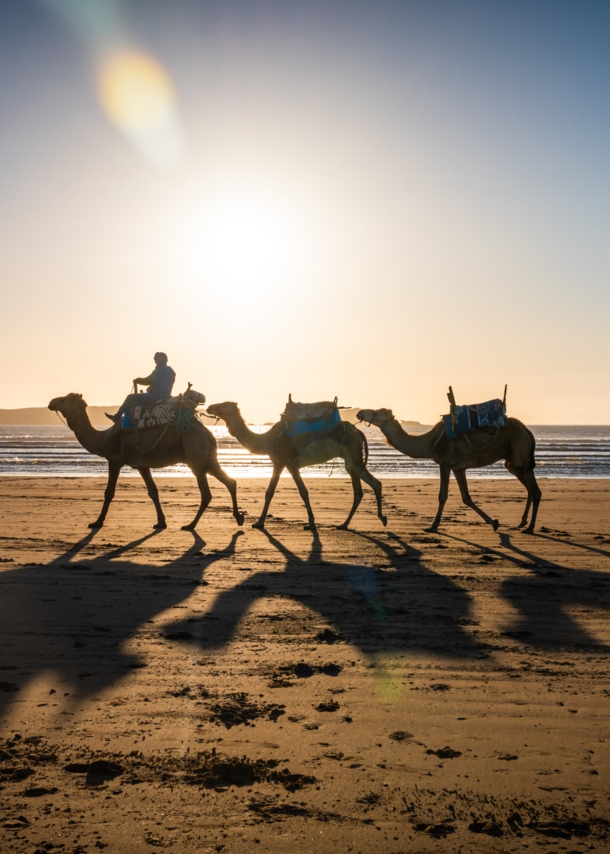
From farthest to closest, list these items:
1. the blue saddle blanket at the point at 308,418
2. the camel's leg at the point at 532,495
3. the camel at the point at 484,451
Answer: the blue saddle blanket at the point at 308,418, the camel at the point at 484,451, the camel's leg at the point at 532,495

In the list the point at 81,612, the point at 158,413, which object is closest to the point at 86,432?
the point at 158,413

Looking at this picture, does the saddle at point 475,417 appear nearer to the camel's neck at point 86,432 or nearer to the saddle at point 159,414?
the saddle at point 159,414

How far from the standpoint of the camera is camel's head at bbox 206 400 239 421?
13.4 metres

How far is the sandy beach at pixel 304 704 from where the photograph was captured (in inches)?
129

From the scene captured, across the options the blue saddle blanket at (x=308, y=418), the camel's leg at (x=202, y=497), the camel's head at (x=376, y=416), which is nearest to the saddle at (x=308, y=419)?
the blue saddle blanket at (x=308, y=418)

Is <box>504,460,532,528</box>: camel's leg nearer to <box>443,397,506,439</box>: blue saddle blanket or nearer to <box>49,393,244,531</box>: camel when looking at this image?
<box>443,397,506,439</box>: blue saddle blanket

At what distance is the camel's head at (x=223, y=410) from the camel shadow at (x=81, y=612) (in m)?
3.43

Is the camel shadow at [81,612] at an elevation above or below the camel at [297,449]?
below

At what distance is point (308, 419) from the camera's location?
13.1 metres

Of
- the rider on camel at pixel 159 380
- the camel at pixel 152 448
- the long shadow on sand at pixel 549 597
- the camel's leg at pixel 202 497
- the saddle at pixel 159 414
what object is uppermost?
the rider on camel at pixel 159 380

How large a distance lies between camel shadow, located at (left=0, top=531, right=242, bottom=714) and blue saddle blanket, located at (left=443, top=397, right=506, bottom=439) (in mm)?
4633

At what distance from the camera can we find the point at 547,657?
5.54 meters

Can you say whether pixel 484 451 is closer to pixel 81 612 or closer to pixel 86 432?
pixel 86 432

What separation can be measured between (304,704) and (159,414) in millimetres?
8715
